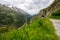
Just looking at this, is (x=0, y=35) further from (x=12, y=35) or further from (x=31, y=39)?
(x=31, y=39)

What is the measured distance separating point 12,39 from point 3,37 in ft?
1.20

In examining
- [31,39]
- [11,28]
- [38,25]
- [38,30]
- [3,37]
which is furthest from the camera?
[38,25]

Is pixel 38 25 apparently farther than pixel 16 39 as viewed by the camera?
Yes

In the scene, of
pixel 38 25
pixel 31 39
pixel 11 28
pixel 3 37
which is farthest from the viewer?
pixel 38 25

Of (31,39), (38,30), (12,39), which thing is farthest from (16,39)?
(38,30)

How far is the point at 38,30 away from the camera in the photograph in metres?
11.7

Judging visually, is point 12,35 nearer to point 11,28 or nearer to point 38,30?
point 11,28

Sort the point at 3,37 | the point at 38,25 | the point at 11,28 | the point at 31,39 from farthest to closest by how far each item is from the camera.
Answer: the point at 38,25
the point at 11,28
the point at 31,39
the point at 3,37

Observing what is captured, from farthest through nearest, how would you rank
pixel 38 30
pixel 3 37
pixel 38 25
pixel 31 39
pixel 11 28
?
pixel 38 25
pixel 38 30
pixel 11 28
pixel 31 39
pixel 3 37

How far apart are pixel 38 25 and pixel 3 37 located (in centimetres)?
510

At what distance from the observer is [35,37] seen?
962 cm

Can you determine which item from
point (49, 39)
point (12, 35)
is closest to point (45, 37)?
point (49, 39)

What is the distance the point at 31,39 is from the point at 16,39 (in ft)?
2.76

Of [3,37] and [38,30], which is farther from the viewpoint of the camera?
[38,30]
